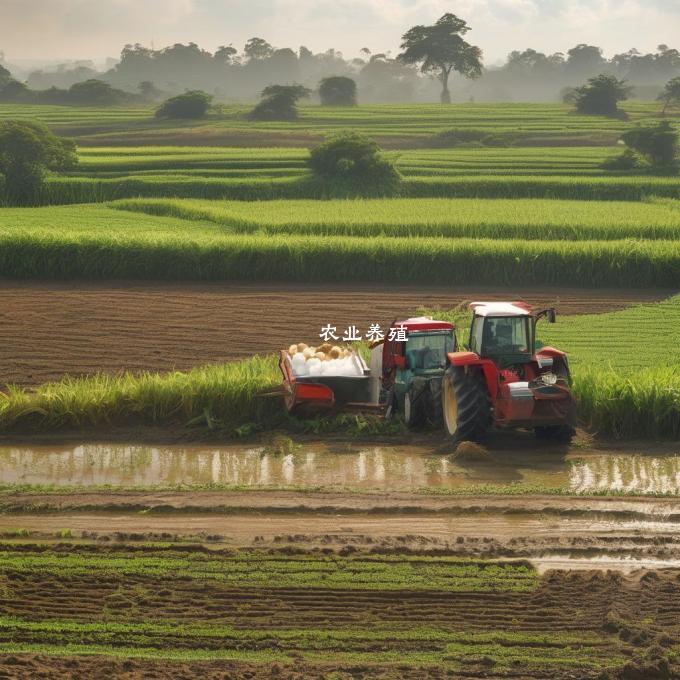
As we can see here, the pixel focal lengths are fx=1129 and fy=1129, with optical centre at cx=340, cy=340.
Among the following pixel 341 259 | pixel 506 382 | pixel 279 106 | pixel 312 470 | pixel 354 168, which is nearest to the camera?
pixel 312 470

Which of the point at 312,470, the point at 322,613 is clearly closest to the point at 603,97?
the point at 312,470

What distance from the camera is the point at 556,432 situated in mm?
12680

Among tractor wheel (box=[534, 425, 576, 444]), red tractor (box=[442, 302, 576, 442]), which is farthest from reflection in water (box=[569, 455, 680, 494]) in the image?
red tractor (box=[442, 302, 576, 442])

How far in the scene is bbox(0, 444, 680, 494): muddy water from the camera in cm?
1157

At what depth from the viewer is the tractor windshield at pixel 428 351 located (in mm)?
13383

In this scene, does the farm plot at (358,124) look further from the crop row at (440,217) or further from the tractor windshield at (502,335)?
the tractor windshield at (502,335)

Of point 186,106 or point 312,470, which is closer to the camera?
point 312,470

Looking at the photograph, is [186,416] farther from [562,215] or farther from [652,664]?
[562,215]

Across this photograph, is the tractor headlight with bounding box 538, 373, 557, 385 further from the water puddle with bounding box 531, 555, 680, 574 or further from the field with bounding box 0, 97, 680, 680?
the water puddle with bounding box 531, 555, 680, 574

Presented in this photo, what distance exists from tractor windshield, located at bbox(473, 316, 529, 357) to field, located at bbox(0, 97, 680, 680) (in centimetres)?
111

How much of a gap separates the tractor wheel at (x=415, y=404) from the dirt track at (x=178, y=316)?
4.46 m

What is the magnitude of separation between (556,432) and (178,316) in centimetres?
912

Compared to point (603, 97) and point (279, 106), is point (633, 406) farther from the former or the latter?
point (279, 106)

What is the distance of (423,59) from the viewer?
80.2m
